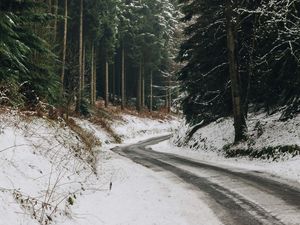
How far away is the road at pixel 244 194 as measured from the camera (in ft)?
23.2

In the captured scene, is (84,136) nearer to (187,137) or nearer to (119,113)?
(187,137)

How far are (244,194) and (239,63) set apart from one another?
12.2m

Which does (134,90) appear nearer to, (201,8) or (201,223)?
(201,8)

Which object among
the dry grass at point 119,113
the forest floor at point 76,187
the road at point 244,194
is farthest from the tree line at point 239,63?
the dry grass at point 119,113

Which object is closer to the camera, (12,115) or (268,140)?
(12,115)

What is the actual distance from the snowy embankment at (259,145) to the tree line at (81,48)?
138 inches

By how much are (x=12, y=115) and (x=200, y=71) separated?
14.7m

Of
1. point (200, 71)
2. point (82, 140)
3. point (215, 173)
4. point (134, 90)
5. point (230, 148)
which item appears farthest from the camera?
point (134, 90)

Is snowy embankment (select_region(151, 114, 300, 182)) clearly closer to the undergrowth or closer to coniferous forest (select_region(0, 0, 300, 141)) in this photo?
the undergrowth

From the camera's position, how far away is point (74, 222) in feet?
20.5

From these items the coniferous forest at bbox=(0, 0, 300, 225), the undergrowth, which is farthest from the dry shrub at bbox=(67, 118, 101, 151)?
the undergrowth

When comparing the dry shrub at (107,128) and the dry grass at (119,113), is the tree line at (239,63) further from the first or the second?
the dry grass at (119,113)

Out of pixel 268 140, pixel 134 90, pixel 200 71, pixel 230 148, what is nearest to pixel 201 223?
pixel 268 140

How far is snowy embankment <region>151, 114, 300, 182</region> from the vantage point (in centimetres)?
1408
